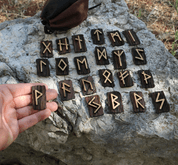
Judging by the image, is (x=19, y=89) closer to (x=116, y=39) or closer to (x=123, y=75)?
(x=123, y=75)

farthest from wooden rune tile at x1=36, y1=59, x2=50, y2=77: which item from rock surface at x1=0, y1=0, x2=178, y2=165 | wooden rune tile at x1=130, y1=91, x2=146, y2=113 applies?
wooden rune tile at x1=130, y1=91, x2=146, y2=113

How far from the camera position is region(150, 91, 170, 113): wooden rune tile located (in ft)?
6.42

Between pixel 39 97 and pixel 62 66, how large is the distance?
0.51 m

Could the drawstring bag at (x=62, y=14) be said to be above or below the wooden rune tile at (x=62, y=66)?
above

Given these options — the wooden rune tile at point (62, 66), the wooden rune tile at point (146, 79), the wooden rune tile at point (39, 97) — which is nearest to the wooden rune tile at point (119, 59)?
the wooden rune tile at point (146, 79)

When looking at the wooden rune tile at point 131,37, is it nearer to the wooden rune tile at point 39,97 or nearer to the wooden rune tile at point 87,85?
the wooden rune tile at point 87,85

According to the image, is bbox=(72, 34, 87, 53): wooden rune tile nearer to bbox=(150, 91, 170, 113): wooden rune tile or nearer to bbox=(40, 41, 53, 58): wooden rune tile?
bbox=(40, 41, 53, 58): wooden rune tile

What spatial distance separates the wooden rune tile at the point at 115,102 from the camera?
193cm

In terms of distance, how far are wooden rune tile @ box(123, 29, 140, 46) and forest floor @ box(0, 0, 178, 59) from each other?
1.38 m

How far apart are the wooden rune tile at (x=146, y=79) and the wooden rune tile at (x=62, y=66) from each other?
0.88 meters

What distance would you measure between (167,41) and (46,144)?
9.63ft

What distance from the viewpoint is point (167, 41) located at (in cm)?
351

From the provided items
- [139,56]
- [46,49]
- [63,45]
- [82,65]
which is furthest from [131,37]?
[46,49]

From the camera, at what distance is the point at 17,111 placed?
1.72 meters
